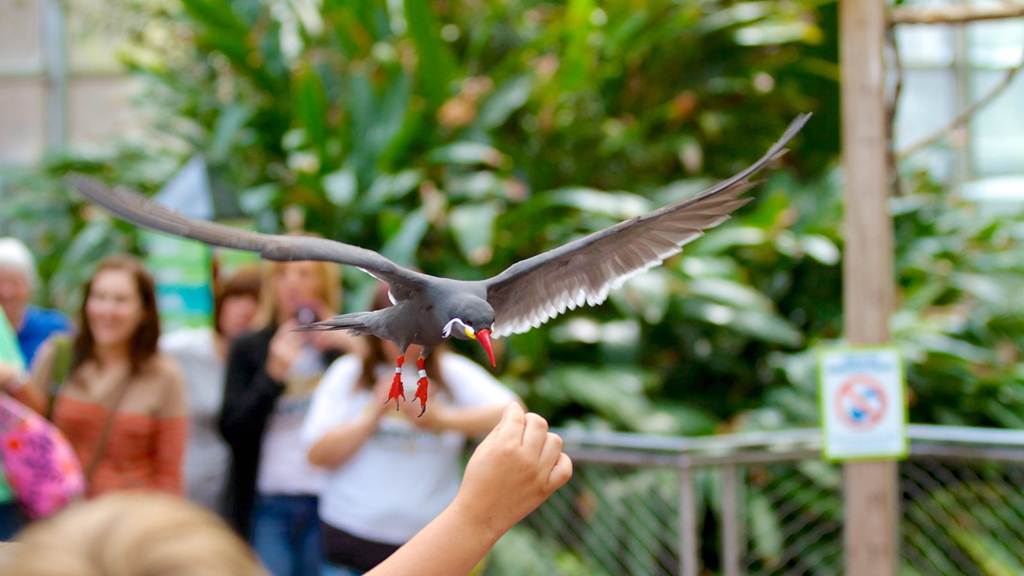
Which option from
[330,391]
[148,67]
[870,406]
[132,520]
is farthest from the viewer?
[148,67]

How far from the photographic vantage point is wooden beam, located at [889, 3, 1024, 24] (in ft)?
12.3

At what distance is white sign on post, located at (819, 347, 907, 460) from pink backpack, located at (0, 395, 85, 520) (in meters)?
2.19

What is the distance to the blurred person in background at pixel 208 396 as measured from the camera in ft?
12.7

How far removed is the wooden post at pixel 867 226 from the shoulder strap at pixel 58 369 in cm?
245

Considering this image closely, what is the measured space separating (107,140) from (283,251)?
796 centimetres

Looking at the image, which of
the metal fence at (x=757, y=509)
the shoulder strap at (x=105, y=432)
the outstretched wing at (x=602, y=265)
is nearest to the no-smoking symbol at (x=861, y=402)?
the metal fence at (x=757, y=509)

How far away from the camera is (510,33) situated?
7438 mm

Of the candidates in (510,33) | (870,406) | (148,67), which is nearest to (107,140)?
(148,67)

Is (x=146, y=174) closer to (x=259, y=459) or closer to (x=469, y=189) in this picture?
(x=469, y=189)

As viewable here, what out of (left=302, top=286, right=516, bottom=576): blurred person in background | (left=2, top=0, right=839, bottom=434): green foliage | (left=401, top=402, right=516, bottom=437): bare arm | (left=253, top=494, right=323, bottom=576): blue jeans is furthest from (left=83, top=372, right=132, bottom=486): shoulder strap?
(left=2, top=0, right=839, bottom=434): green foliage

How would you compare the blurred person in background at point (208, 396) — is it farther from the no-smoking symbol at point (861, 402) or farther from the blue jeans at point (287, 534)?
the no-smoking symbol at point (861, 402)

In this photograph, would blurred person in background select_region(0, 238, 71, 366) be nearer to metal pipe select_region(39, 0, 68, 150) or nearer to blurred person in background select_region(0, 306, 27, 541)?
blurred person in background select_region(0, 306, 27, 541)

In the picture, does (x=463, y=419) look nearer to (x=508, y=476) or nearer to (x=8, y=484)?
(x=8, y=484)

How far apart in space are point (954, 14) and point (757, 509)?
6.72ft
